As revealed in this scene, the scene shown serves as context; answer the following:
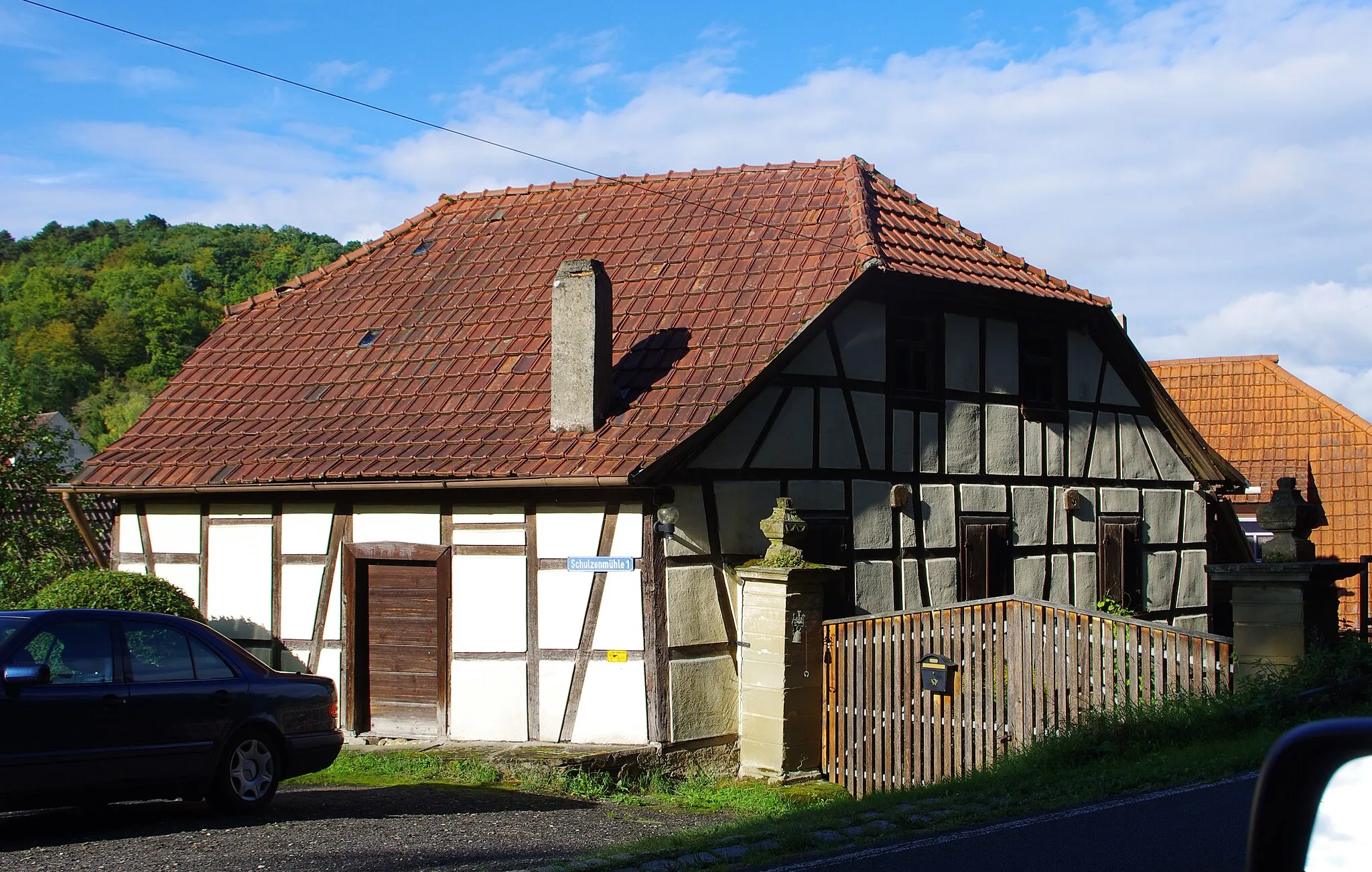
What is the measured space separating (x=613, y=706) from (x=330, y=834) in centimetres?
516

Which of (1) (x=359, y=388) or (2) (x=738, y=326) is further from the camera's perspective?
(1) (x=359, y=388)

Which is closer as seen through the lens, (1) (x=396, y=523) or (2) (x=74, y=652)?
(2) (x=74, y=652)

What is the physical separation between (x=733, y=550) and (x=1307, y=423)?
851 inches

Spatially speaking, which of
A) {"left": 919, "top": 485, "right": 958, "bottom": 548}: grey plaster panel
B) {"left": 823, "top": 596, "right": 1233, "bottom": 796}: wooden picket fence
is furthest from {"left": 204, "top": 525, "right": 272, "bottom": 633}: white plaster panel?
{"left": 919, "top": 485, "right": 958, "bottom": 548}: grey plaster panel

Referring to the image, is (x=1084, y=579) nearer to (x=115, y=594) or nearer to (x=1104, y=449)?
(x=1104, y=449)

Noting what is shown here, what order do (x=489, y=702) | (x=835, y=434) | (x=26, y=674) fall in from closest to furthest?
(x=26, y=674) → (x=489, y=702) → (x=835, y=434)

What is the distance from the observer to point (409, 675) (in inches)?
568

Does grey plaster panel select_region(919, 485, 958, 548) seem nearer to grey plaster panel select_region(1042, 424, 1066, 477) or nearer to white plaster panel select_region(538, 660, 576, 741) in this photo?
grey plaster panel select_region(1042, 424, 1066, 477)

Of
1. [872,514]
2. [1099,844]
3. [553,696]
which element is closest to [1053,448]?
[872,514]

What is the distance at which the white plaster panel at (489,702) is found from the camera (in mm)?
13641

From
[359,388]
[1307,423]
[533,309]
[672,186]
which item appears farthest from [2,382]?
[1307,423]

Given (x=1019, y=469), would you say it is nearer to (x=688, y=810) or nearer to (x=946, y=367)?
(x=946, y=367)

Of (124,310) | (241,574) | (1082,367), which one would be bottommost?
(241,574)

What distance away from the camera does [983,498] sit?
16.6 meters
